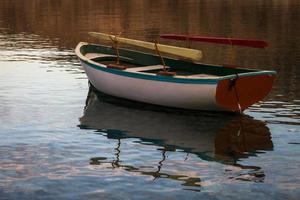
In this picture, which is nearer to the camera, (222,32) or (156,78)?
(156,78)

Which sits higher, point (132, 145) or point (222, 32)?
point (222, 32)

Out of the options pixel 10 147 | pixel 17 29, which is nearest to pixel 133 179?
pixel 10 147

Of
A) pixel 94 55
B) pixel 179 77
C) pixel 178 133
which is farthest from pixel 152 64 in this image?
pixel 178 133

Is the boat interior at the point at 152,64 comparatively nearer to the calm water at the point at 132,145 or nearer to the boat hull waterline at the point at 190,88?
the boat hull waterline at the point at 190,88

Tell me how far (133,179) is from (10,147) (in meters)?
4.90

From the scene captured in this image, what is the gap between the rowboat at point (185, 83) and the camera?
64.2ft

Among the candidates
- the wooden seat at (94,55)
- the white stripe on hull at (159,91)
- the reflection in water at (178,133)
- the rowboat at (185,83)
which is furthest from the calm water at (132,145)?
the wooden seat at (94,55)

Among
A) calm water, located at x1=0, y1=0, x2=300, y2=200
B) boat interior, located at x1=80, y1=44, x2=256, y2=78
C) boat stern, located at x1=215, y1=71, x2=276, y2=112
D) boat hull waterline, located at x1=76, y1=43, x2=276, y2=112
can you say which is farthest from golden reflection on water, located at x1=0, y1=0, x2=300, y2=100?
boat hull waterline, located at x1=76, y1=43, x2=276, y2=112

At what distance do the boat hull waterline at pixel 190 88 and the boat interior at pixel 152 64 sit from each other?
0.42 m

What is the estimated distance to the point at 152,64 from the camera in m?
26.3

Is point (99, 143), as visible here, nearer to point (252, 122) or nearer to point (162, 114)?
point (162, 114)

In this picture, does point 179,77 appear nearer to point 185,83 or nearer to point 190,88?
point 185,83

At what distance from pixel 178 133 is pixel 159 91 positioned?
3.28 meters

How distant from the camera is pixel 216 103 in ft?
65.5
